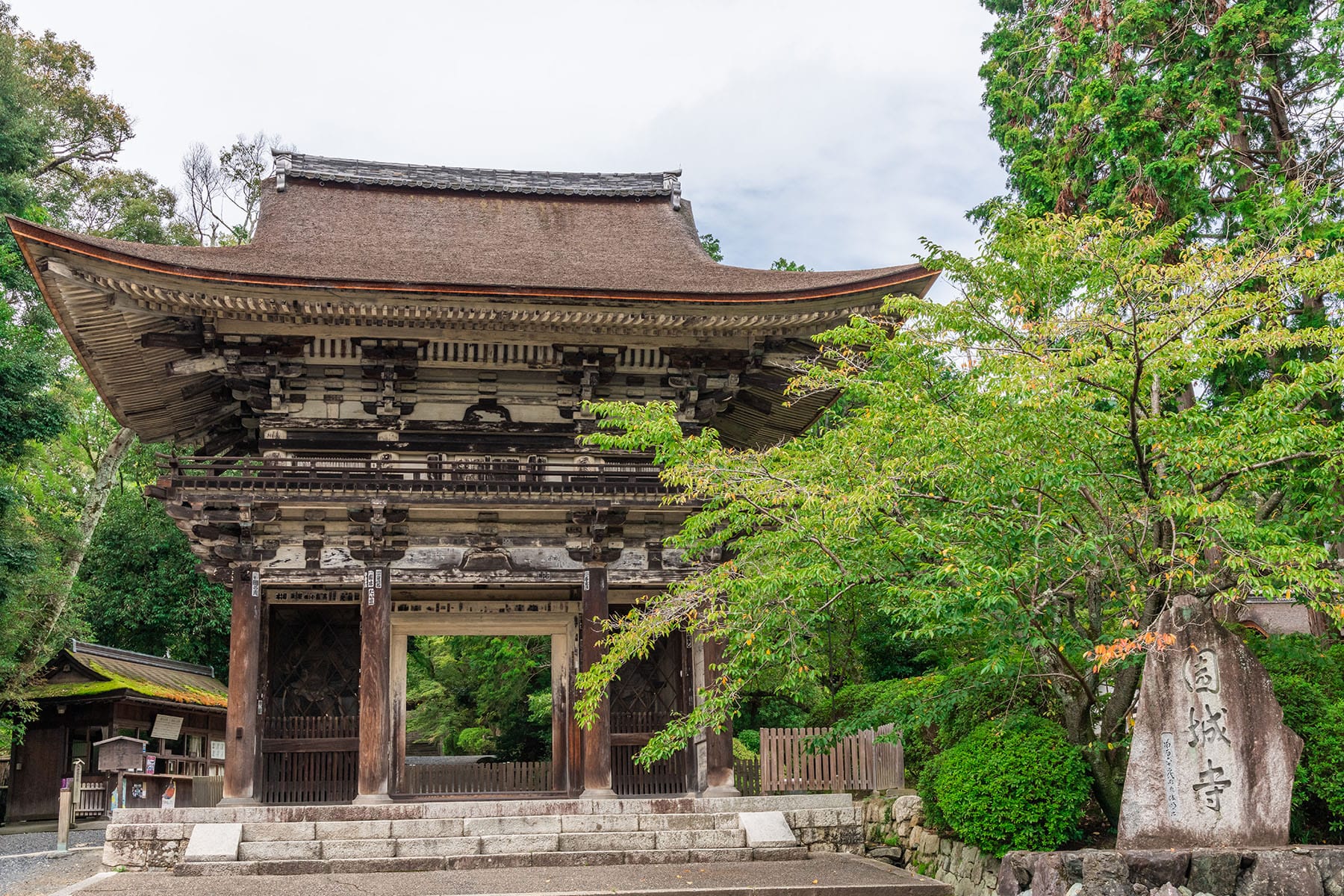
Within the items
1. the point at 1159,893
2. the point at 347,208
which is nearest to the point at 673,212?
the point at 347,208

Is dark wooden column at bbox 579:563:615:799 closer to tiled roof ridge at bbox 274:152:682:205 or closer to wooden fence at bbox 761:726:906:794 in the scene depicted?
wooden fence at bbox 761:726:906:794

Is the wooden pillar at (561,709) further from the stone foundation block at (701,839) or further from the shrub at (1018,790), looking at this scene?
the shrub at (1018,790)

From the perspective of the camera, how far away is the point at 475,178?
17.2m

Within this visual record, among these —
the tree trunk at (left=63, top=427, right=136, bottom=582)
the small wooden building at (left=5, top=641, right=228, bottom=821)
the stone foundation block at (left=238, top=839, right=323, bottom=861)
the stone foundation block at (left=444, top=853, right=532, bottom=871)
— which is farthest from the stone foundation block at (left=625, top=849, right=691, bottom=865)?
the tree trunk at (left=63, top=427, right=136, bottom=582)

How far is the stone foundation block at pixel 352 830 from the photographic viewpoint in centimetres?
1022

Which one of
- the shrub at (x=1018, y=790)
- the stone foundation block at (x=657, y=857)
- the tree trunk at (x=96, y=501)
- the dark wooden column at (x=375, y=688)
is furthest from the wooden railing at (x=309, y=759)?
the tree trunk at (x=96, y=501)

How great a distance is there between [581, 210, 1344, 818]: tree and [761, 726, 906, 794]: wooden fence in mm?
2820

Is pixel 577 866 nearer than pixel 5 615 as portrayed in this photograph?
Yes

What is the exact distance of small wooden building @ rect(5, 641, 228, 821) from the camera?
19.8 m

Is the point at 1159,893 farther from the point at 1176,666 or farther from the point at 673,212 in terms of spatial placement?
the point at 673,212

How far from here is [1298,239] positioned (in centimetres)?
1123

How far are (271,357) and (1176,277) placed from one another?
9257 millimetres

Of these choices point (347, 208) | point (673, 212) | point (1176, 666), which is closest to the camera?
point (1176, 666)

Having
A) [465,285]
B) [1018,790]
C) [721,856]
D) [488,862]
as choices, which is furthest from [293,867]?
[1018,790]
